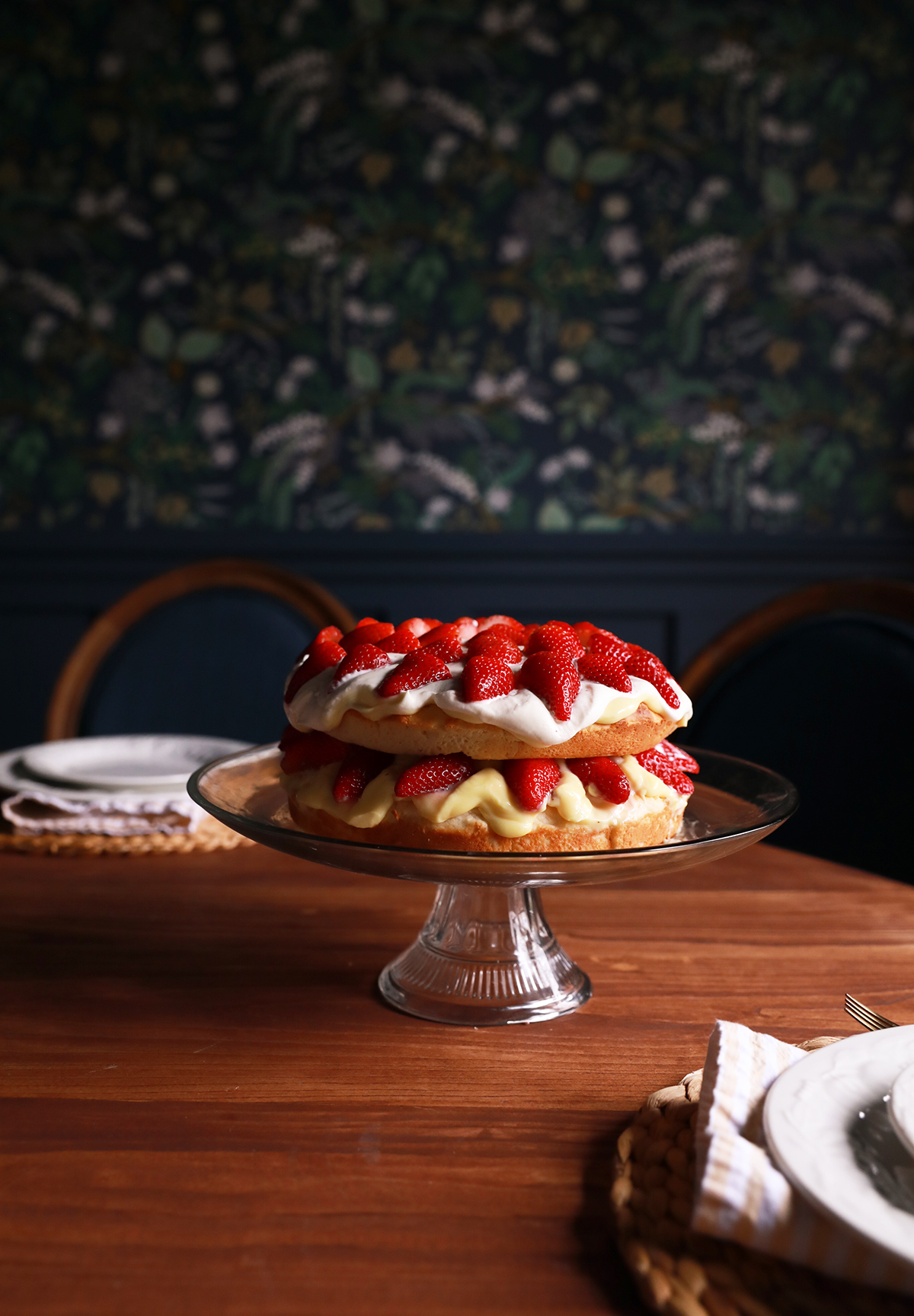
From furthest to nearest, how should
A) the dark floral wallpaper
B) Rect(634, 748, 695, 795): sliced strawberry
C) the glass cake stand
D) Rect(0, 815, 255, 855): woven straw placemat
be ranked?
the dark floral wallpaper, Rect(0, 815, 255, 855): woven straw placemat, Rect(634, 748, 695, 795): sliced strawberry, the glass cake stand

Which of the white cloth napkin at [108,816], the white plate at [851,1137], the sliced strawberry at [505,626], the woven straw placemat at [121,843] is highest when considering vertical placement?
the sliced strawberry at [505,626]

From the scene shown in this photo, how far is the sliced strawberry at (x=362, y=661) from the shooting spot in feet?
2.83

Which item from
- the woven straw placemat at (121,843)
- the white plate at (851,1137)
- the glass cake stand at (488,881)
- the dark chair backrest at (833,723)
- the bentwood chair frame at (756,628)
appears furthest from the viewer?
the bentwood chair frame at (756,628)

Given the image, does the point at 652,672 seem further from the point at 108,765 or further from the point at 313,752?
the point at 108,765

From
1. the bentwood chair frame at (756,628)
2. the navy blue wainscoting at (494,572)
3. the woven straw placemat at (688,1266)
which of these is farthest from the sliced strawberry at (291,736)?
the navy blue wainscoting at (494,572)

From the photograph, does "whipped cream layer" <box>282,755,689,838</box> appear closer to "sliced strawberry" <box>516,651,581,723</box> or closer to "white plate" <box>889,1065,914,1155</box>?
"sliced strawberry" <box>516,651,581,723</box>

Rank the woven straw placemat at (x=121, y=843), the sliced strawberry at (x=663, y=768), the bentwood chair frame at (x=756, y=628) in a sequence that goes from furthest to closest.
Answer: the bentwood chair frame at (x=756, y=628), the woven straw placemat at (x=121, y=843), the sliced strawberry at (x=663, y=768)

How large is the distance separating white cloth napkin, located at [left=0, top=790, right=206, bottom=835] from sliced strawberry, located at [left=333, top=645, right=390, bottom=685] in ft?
1.36

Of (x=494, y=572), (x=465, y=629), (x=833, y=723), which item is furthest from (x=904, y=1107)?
(x=494, y=572)

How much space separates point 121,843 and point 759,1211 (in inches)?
33.7

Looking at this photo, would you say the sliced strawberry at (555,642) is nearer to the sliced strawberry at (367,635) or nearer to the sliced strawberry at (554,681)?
the sliced strawberry at (554,681)

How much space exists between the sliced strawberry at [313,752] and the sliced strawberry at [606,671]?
0.21 metres

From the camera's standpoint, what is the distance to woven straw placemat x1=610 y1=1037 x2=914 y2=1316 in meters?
0.44

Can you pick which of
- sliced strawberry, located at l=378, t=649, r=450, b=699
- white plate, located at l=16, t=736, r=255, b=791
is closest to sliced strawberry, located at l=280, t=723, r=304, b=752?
sliced strawberry, located at l=378, t=649, r=450, b=699
